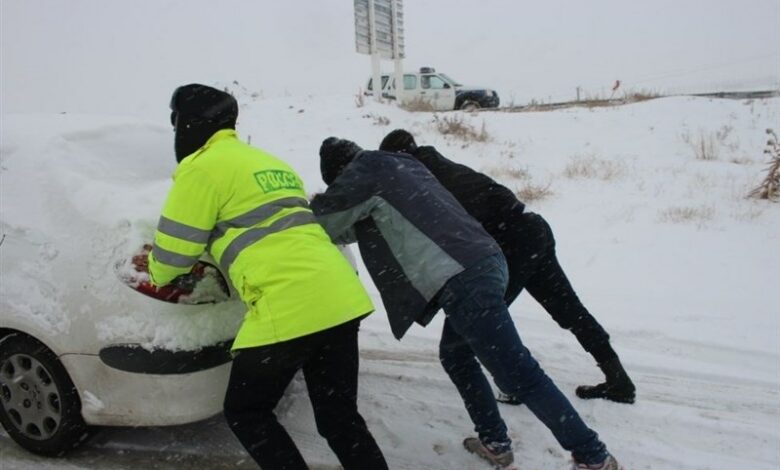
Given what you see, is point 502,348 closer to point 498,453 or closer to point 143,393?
point 498,453

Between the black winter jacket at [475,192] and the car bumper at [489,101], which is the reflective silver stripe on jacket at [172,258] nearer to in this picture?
the black winter jacket at [475,192]

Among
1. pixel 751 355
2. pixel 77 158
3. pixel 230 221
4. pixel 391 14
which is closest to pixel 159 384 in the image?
pixel 230 221

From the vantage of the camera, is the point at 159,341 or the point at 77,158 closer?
the point at 159,341

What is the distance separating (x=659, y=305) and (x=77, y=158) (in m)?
4.25

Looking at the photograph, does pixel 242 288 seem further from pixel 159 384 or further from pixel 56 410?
pixel 56 410

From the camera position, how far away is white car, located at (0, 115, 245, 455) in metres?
2.56

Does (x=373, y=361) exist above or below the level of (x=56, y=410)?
below

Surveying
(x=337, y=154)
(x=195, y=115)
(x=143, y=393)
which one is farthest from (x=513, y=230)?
(x=143, y=393)

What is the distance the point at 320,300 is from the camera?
217 centimetres

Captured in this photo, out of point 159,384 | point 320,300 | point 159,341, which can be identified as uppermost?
point 320,300

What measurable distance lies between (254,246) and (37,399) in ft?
5.00

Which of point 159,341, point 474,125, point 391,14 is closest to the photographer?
point 159,341

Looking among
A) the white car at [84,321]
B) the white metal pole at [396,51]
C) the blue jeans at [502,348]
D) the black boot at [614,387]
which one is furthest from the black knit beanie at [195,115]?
the white metal pole at [396,51]

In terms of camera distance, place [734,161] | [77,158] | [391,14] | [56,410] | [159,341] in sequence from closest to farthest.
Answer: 1. [159,341]
2. [56,410]
3. [77,158]
4. [734,161]
5. [391,14]
